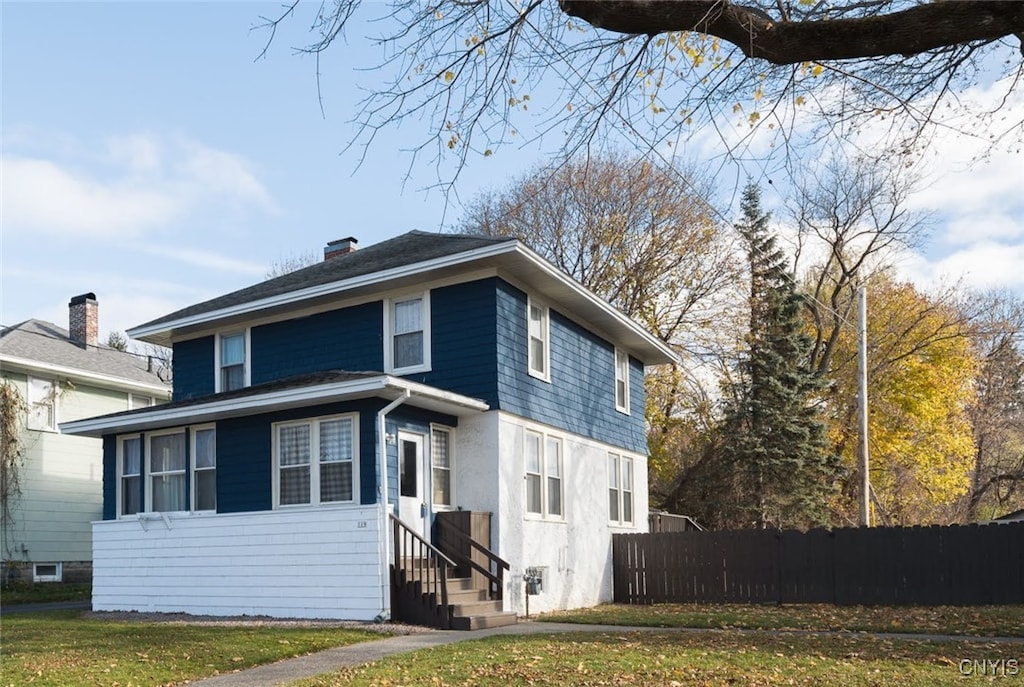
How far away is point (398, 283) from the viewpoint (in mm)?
17719

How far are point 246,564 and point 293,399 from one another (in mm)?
3140

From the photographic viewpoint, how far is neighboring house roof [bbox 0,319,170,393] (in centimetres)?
2564

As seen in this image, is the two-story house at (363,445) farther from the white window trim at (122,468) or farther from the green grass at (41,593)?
the green grass at (41,593)

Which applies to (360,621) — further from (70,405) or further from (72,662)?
(70,405)

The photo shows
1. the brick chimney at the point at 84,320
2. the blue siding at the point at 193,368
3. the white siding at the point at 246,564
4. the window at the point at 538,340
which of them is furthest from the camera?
the brick chimney at the point at 84,320

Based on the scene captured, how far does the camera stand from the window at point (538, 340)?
60.8ft

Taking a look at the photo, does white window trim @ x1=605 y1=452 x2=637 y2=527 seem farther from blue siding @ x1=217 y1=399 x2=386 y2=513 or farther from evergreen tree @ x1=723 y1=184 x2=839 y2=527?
evergreen tree @ x1=723 y1=184 x2=839 y2=527

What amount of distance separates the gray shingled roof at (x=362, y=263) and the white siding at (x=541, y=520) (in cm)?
298

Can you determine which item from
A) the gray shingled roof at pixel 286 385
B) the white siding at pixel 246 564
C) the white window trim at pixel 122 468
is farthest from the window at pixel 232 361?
the white siding at pixel 246 564

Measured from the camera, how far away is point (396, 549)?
50.1 feet

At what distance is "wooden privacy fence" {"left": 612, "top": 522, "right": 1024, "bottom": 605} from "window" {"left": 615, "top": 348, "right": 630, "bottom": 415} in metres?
3.10

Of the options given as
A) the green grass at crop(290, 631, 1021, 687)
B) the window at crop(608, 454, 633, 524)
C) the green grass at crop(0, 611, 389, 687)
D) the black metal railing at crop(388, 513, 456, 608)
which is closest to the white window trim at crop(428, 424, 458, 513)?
the black metal railing at crop(388, 513, 456, 608)

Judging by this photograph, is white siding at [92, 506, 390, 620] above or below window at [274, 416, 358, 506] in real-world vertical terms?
below

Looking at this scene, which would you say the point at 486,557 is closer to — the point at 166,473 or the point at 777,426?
the point at 166,473
